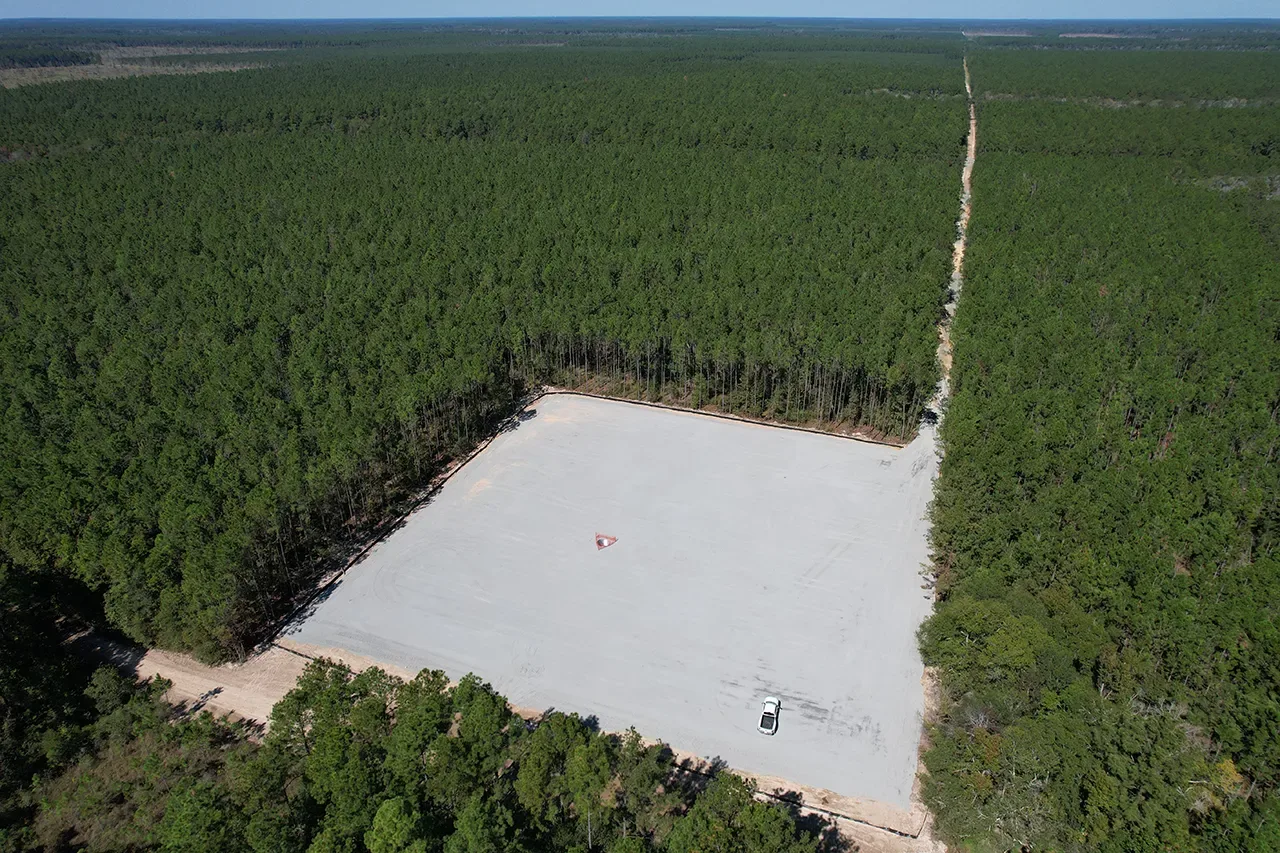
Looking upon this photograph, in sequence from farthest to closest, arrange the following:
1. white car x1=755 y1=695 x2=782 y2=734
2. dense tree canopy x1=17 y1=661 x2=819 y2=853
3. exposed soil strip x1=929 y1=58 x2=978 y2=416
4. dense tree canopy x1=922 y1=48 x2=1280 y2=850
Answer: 1. exposed soil strip x1=929 y1=58 x2=978 y2=416
2. white car x1=755 y1=695 x2=782 y2=734
3. dense tree canopy x1=922 y1=48 x2=1280 y2=850
4. dense tree canopy x1=17 y1=661 x2=819 y2=853

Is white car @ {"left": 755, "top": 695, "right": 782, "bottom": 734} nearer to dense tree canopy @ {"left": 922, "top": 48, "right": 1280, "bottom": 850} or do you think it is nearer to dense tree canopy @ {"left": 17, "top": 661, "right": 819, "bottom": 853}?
dense tree canopy @ {"left": 17, "top": 661, "right": 819, "bottom": 853}

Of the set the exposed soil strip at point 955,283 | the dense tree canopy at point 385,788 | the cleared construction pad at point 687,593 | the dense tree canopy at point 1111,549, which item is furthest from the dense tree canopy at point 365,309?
the dense tree canopy at point 1111,549

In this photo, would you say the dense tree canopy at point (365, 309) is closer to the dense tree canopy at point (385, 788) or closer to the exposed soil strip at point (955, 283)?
the exposed soil strip at point (955, 283)

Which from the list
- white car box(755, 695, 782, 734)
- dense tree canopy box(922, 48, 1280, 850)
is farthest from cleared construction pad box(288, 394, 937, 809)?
dense tree canopy box(922, 48, 1280, 850)

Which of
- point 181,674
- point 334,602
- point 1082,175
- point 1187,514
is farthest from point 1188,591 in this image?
point 1082,175

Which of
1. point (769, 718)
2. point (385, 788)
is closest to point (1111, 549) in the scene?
point (769, 718)

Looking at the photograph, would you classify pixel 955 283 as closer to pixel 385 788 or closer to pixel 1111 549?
pixel 1111 549
